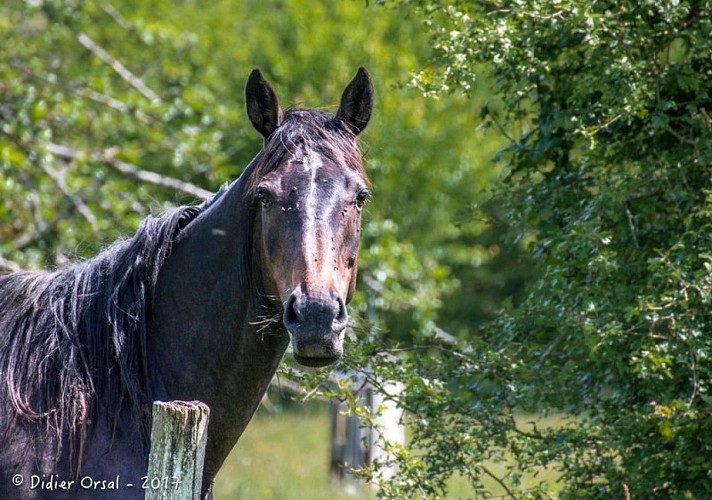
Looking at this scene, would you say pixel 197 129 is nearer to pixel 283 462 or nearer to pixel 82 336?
pixel 283 462

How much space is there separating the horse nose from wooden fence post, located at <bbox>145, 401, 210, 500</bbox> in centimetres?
55

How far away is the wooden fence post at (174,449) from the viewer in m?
2.80

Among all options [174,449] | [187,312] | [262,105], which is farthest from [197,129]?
[174,449]

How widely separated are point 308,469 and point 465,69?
28.3ft

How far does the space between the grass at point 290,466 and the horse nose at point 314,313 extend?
7.16 feet

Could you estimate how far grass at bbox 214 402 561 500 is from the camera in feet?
30.8

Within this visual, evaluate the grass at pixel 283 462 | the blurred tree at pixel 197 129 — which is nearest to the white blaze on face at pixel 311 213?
the blurred tree at pixel 197 129

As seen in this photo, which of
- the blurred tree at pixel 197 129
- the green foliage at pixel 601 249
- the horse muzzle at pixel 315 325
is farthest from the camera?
the blurred tree at pixel 197 129

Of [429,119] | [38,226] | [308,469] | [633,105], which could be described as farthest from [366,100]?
[429,119]

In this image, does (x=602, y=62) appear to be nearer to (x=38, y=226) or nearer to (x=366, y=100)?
(x=366, y=100)

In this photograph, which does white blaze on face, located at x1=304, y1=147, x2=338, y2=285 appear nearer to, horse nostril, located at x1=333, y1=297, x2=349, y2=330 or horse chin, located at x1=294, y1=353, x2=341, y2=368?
horse nostril, located at x1=333, y1=297, x2=349, y2=330

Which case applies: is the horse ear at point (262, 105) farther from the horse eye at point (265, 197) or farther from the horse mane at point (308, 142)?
the horse eye at point (265, 197)

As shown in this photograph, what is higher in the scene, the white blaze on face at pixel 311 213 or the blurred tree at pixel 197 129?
the blurred tree at pixel 197 129

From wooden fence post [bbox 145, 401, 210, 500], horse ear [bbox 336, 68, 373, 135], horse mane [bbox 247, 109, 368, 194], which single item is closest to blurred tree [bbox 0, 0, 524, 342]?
horse ear [bbox 336, 68, 373, 135]
